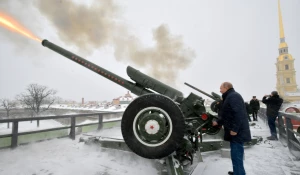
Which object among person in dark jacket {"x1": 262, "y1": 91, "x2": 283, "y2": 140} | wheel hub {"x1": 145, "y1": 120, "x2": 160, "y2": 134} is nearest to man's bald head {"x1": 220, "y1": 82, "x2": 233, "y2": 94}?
wheel hub {"x1": 145, "y1": 120, "x2": 160, "y2": 134}

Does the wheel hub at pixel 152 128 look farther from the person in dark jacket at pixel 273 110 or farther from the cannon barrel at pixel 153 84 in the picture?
the person in dark jacket at pixel 273 110

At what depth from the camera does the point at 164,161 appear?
3.00 m

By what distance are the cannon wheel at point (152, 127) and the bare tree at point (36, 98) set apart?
124 ft

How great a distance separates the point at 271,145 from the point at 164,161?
375 cm

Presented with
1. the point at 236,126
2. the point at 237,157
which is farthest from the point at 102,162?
the point at 236,126

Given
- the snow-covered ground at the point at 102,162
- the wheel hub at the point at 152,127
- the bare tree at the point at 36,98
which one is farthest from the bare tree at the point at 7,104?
the wheel hub at the point at 152,127

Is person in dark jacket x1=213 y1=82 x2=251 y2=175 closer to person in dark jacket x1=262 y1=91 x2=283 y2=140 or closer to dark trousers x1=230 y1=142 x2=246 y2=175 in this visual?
dark trousers x1=230 y1=142 x2=246 y2=175

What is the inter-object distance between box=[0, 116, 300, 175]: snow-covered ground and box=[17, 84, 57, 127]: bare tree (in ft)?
115

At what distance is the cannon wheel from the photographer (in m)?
2.50

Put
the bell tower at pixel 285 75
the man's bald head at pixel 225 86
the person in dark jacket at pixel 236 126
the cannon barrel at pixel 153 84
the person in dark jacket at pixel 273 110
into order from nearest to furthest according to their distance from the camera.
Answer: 1. the person in dark jacket at pixel 236 126
2. the man's bald head at pixel 225 86
3. the cannon barrel at pixel 153 84
4. the person in dark jacket at pixel 273 110
5. the bell tower at pixel 285 75

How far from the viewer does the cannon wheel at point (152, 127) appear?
2.50m

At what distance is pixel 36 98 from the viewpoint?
35.4m

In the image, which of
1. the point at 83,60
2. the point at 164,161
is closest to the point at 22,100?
the point at 83,60

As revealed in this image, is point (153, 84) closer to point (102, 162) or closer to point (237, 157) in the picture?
point (102, 162)
